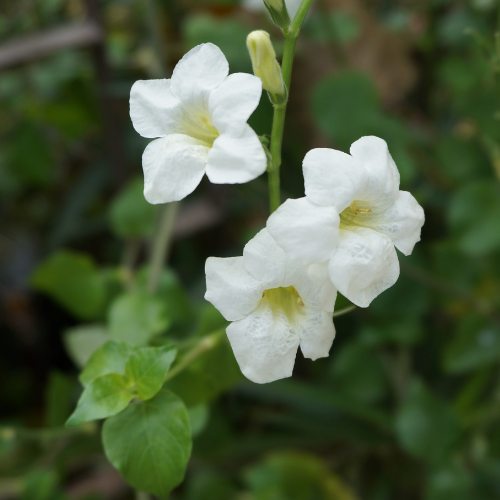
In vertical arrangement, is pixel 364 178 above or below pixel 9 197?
above

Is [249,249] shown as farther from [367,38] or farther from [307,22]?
[367,38]

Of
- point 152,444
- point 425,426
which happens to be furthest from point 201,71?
point 425,426

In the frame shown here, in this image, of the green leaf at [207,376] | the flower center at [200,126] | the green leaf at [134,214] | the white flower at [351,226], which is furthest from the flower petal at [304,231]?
the green leaf at [134,214]

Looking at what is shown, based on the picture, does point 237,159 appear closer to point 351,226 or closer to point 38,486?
point 351,226

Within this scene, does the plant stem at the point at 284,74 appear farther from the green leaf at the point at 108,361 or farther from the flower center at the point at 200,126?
the green leaf at the point at 108,361

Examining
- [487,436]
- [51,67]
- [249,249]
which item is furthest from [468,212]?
[51,67]

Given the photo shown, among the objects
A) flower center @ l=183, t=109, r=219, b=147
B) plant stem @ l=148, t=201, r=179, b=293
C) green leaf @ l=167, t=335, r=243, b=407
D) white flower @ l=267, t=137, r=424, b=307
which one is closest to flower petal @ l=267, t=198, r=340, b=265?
white flower @ l=267, t=137, r=424, b=307
